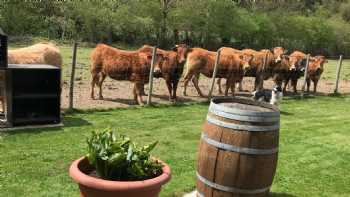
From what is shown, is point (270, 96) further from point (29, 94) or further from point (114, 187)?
point (114, 187)

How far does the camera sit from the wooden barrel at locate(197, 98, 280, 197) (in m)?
A: 4.55

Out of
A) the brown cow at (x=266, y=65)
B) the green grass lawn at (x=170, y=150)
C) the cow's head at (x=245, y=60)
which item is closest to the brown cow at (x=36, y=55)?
the green grass lawn at (x=170, y=150)

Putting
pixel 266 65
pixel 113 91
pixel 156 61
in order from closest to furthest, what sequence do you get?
pixel 156 61 → pixel 113 91 → pixel 266 65

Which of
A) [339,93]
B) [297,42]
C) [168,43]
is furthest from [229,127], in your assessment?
[297,42]

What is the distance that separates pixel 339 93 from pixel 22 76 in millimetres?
13679

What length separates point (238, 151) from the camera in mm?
4574

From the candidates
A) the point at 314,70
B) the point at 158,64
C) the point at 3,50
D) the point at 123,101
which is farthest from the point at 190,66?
the point at 3,50

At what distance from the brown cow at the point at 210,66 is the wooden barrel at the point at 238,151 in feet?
31.1

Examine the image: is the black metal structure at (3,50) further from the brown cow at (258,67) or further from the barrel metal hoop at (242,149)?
the brown cow at (258,67)

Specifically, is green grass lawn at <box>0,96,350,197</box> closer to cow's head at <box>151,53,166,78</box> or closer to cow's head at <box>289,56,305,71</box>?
cow's head at <box>151,53,166,78</box>

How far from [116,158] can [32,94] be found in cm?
521

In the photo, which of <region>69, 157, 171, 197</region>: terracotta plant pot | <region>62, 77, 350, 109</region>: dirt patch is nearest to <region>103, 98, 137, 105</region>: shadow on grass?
<region>62, 77, 350, 109</region>: dirt patch

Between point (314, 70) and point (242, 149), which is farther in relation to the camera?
point (314, 70)

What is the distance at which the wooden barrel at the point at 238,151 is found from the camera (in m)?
4.55
